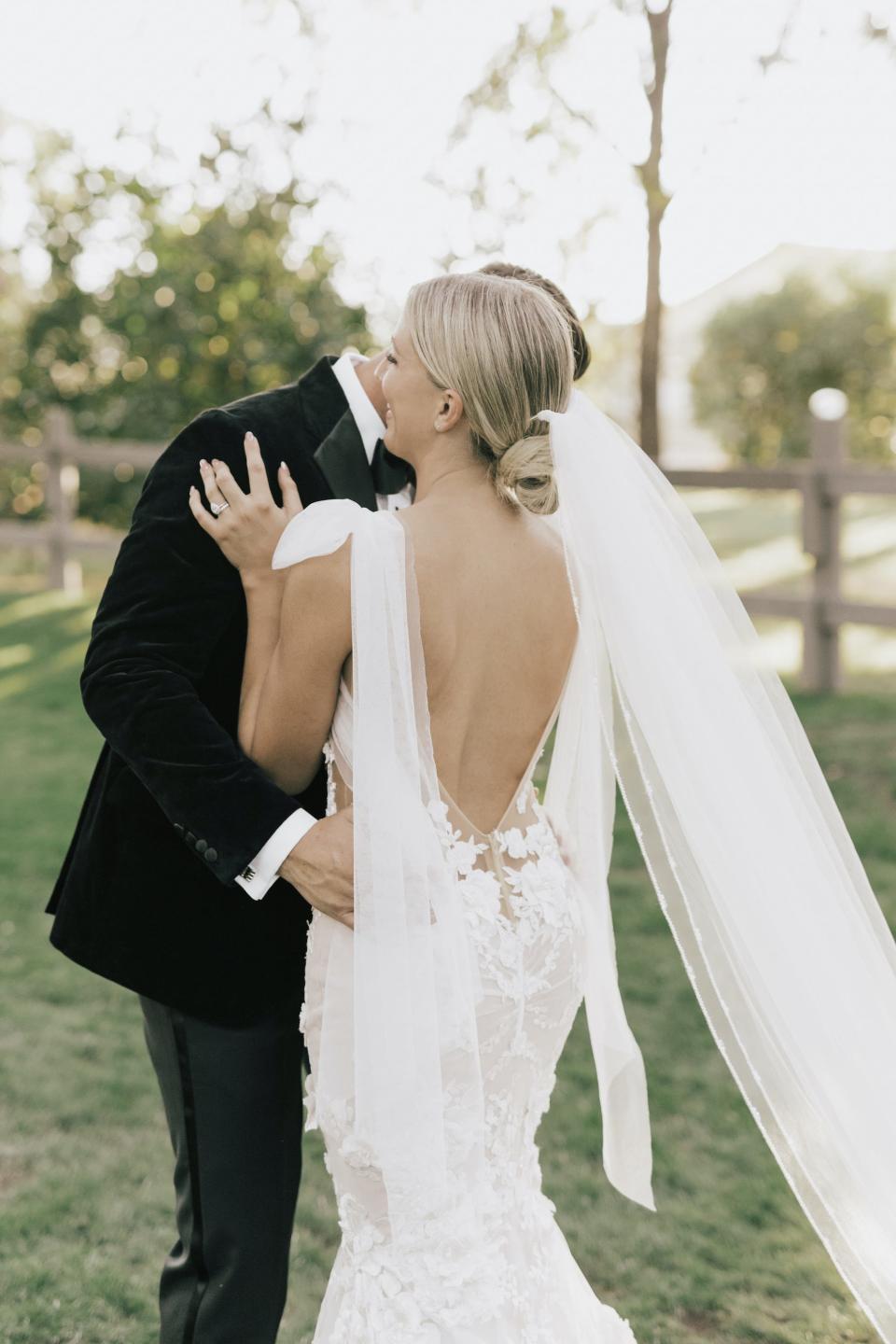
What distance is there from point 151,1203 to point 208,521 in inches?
91.2

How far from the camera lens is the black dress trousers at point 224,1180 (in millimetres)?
2545

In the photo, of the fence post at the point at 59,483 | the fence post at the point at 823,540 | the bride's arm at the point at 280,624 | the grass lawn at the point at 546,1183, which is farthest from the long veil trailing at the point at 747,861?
the fence post at the point at 59,483

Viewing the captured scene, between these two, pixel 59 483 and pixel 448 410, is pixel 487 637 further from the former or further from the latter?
pixel 59 483

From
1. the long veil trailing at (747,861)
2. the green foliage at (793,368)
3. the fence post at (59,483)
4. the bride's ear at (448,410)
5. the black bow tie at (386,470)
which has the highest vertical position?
the bride's ear at (448,410)

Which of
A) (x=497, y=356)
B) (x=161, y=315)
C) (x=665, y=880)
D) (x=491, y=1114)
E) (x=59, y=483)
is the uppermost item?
(x=497, y=356)

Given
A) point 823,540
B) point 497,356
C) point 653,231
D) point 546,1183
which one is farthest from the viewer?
point 823,540

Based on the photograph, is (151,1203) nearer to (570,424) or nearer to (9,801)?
(570,424)

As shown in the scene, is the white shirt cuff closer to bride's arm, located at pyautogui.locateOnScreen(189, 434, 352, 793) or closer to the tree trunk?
bride's arm, located at pyautogui.locateOnScreen(189, 434, 352, 793)

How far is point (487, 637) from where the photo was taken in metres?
2.39

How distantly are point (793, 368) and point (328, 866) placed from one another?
72.4ft

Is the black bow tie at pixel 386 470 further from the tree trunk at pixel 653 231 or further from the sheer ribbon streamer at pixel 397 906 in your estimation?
the tree trunk at pixel 653 231

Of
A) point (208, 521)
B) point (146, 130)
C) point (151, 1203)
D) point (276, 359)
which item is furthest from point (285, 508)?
point (276, 359)

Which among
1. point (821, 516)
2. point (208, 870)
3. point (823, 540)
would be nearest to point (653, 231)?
point (821, 516)

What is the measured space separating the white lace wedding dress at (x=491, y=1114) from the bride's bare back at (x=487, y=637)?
0.19 feet
